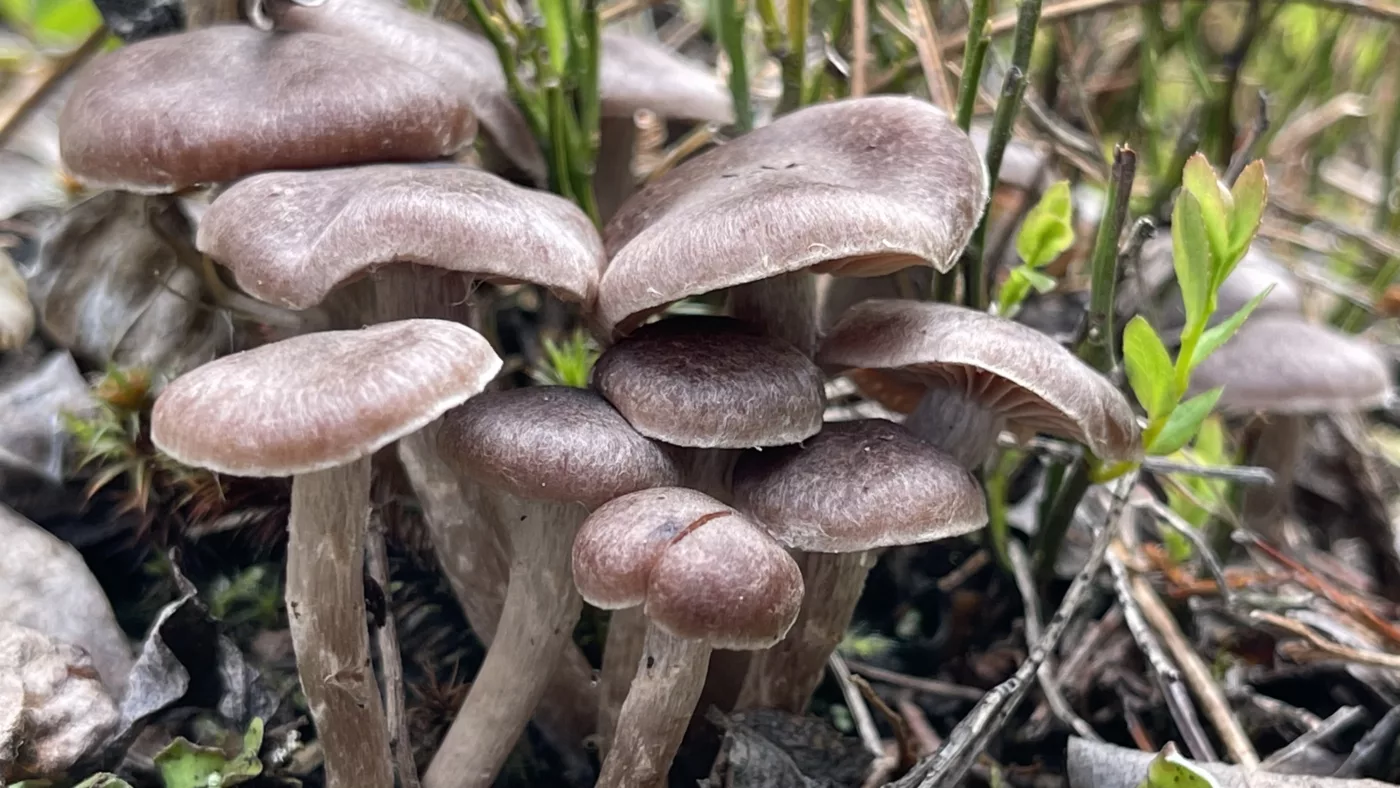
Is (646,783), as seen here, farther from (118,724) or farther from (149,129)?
(149,129)

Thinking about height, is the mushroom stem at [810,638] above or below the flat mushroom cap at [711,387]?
below

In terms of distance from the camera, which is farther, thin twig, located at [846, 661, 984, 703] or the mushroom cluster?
thin twig, located at [846, 661, 984, 703]

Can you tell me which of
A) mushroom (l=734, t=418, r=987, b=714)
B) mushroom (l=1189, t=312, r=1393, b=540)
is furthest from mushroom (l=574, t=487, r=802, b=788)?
mushroom (l=1189, t=312, r=1393, b=540)

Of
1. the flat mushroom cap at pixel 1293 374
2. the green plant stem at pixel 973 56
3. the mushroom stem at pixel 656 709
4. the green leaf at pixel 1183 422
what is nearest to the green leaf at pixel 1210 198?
the green leaf at pixel 1183 422

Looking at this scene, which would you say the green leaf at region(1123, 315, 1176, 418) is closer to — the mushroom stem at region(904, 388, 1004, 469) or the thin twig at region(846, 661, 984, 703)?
the mushroom stem at region(904, 388, 1004, 469)

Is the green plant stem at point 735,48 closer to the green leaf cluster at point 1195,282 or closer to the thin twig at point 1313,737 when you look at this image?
the green leaf cluster at point 1195,282

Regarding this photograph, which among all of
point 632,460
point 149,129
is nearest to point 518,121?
point 149,129

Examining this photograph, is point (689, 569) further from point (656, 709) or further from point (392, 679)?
point (392, 679)
